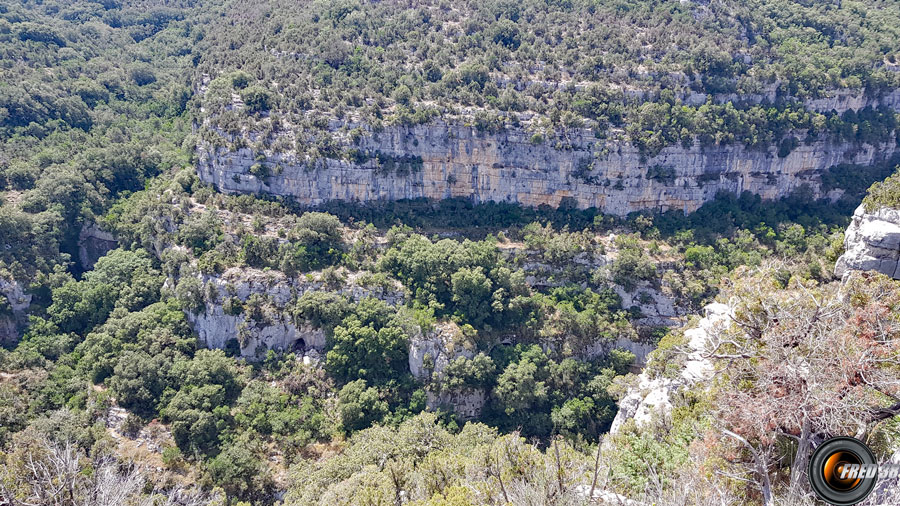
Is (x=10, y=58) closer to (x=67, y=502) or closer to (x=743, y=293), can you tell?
(x=67, y=502)

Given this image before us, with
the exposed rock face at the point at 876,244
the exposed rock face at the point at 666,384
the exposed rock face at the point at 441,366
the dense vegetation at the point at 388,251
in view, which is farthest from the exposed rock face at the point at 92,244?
the exposed rock face at the point at 876,244

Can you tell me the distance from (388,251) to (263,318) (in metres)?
11.0

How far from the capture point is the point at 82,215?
4512 centimetres

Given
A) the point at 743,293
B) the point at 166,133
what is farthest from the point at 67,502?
the point at 166,133

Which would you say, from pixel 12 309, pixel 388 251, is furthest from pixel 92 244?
pixel 388 251

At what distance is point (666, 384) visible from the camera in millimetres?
27266

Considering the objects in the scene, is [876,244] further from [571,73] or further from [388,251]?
[571,73]

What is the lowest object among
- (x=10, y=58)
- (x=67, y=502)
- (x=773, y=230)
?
(x=67, y=502)

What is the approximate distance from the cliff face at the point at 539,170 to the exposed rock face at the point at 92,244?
33.0 ft

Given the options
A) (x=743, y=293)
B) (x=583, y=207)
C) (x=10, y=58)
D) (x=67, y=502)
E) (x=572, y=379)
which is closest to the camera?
(x=67, y=502)

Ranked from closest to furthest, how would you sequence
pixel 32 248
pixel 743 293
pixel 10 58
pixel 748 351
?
pixel 748 351 → pixel 743 293 → pixel 32 248 → pixel 10 58

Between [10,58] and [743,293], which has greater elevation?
[10,58]

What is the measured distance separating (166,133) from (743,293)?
5780 cm

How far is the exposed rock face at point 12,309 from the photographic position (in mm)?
37938
